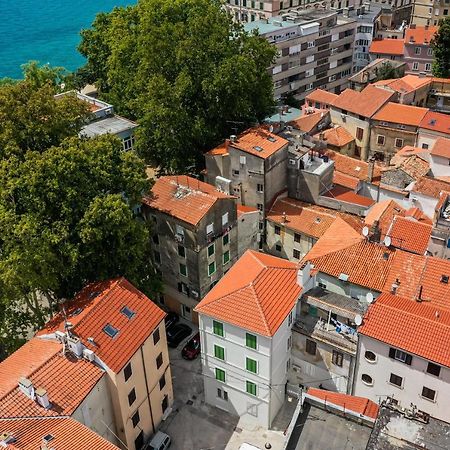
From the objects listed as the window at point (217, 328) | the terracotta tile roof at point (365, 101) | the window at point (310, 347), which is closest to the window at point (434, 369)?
the window at point (310, 347)

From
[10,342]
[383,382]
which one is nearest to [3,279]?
[10,342]

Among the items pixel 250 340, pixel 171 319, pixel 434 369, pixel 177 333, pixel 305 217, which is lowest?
pixel 171 319

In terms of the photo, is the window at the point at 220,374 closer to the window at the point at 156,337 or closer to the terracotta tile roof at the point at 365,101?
the window at the point at 156,337

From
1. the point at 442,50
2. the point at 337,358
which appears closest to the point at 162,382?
the point at 337,358

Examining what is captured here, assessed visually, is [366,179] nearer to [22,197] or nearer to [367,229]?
[367,229]

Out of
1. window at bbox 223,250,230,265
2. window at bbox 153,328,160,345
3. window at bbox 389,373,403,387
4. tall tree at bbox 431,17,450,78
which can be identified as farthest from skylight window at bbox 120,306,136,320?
tall tree at bbox 431,17,450,78

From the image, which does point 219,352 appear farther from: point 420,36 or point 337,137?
point 420,36
